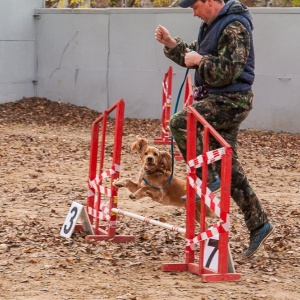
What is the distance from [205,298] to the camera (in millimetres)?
6055

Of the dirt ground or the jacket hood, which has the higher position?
the jacket hood

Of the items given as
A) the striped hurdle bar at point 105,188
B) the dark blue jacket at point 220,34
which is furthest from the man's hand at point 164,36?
the striped hurdle bar at point 105,188

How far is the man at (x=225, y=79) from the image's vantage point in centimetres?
693

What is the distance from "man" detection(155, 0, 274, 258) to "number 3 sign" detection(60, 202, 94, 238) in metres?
1.33

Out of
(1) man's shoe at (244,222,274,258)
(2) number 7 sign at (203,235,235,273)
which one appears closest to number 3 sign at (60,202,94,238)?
(1) man's shoe at (244,222,274,258)

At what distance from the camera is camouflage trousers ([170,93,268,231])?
710 cm

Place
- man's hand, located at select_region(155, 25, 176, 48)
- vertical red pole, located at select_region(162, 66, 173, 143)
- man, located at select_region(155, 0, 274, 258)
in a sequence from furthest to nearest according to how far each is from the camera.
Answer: vertical red pole, located at select_region(162, 66, 173, 143) → man's hand, located at select_region(155, 25, 176, 48) → man, located at select_region(155, 0, 274, 258)

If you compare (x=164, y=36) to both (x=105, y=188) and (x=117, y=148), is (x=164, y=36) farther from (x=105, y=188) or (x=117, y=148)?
(x=105, y=188)

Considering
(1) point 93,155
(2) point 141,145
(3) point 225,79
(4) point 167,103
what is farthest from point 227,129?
(4) point 167,103

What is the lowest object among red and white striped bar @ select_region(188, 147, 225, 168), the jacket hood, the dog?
the dog

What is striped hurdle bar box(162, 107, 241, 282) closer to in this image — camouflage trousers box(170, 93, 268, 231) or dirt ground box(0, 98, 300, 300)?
dirt ground box(0, 98, 300, 300)

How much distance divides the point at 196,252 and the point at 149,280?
44.9 inches

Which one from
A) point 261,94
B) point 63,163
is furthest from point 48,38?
point 63,163

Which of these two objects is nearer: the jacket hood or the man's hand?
the jacket hood
